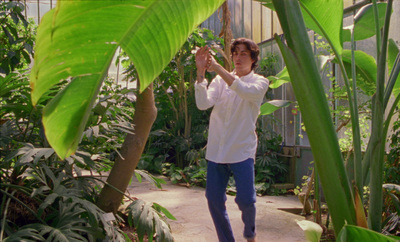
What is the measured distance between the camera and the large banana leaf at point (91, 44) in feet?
2.21

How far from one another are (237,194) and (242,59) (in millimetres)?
984

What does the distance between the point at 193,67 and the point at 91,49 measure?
24.4 ft

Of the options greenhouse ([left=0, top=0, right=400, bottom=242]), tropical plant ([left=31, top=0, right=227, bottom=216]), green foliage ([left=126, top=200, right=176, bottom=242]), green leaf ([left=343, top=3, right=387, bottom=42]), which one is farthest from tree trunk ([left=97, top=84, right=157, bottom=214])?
tropical plant ([left=31, top=0, right=227, bottom=216])

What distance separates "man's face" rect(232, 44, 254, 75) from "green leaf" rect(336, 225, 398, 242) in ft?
7.33

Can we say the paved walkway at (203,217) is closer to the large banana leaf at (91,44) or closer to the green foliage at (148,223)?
the green foliage at (148,223)

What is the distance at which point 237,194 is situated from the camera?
2.68m

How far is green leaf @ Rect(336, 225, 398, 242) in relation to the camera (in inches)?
28.2

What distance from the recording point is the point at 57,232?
1.91 metres

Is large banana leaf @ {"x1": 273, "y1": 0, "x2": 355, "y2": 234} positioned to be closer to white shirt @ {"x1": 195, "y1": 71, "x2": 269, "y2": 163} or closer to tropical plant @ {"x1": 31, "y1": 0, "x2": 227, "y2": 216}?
tropical plant @ {"x1": 31, "y1": 0, "x2": 227, "y2": 216}

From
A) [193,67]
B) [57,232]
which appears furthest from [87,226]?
[193,67]

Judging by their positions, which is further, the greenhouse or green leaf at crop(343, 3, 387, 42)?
green leaf at crop(343, 3, 387, 42)

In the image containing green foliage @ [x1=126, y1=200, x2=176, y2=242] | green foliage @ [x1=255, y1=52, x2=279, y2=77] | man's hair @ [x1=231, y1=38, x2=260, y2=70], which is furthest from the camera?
green foliage @ [x1=255, y1=52, x2=279, y2=77]

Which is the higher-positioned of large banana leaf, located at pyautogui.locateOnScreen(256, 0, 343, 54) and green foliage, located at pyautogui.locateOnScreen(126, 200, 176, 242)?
large banana leaf, located at pyautogui.locateOnScreen(256, 0, 343, 54)

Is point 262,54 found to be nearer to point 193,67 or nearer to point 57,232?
point 193,67
